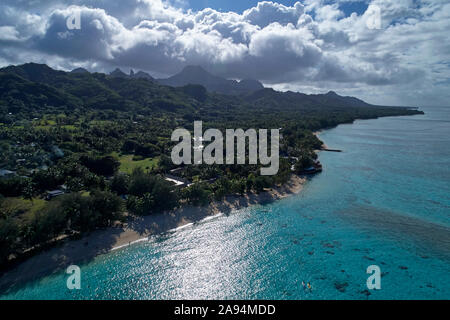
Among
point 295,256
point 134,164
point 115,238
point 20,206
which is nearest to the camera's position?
point 295,256

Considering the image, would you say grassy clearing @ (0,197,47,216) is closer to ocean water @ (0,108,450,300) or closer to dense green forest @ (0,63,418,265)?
dense green forest @ (0,63,418,265)

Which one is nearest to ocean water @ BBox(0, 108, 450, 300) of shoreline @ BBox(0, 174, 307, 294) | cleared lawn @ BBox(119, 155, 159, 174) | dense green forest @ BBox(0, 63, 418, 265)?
shoreline @ BBox(0, 174, 307, 294)

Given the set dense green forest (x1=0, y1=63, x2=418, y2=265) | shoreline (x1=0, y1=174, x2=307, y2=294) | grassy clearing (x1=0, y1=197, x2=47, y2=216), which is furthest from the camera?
grassy clearing (x1=0, y1=197, x2=47, y2=216)

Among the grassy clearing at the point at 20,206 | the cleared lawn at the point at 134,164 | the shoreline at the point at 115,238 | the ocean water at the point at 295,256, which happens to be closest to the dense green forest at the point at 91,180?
the cleared lawn at the point at 134,164

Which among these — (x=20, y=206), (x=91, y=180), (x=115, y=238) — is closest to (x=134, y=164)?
(x=91, y=180)

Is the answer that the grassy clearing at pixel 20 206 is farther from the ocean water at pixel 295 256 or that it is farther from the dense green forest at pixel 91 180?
the ocean water at pixel 295 256

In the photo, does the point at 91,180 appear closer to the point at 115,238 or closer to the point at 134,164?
the point at 115,238
